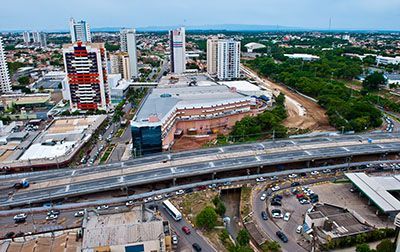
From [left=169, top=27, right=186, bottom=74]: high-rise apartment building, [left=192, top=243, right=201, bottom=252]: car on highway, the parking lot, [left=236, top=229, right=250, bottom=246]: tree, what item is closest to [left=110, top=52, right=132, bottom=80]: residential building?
[left=169, top=27, right=186, bottom=74]: high-rise apartment building

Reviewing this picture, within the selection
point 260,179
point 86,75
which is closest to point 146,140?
point 260,179

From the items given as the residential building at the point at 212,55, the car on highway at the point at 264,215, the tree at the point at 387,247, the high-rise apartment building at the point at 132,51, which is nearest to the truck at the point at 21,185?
the car on highway at the point at 264,215

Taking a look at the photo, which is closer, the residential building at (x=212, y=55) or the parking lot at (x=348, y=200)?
the parking lot at (x=348, y=200)

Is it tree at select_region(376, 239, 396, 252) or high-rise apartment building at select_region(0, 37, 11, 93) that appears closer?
tree at select_region(376, 239, 396, 252)

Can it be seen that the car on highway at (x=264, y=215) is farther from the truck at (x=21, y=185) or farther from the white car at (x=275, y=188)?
the truck at (x=21, y=185)

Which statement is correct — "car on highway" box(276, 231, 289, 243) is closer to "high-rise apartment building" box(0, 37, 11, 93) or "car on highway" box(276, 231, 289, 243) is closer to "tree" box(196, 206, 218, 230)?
"tree" box(196, 206, 218, 230)

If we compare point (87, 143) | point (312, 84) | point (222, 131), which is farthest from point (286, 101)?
point (87, 143)
